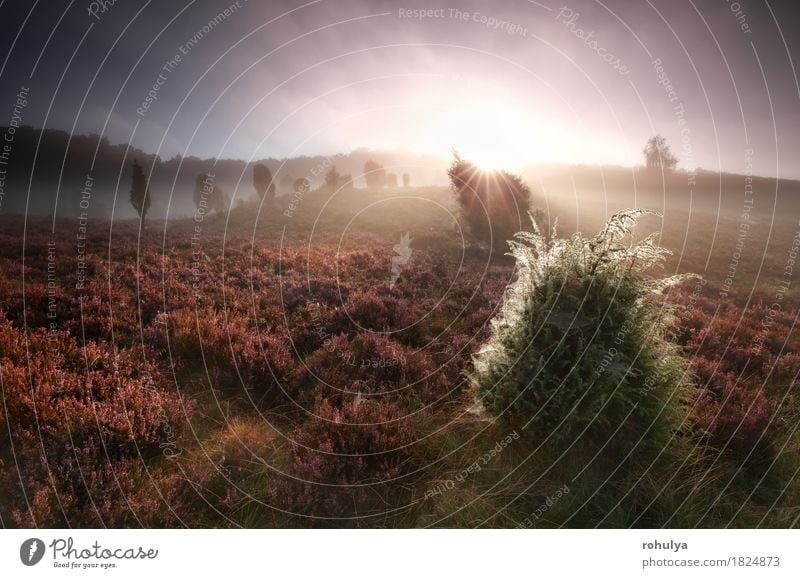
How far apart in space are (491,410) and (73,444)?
4.24 meters

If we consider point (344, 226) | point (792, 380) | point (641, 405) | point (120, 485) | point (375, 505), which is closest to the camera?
point (120, 485)

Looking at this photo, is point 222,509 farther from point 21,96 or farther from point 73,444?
point 21,96

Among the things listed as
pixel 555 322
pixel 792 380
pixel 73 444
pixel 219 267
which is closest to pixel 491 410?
pixel 555 322

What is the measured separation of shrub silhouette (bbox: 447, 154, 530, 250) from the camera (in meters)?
15.6

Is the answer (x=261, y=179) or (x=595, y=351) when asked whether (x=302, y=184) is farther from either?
(x=261, y=179)

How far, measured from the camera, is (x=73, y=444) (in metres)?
3.31

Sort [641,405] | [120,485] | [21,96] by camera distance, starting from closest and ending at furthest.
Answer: [120,485] < [641,405] < [21,96]
